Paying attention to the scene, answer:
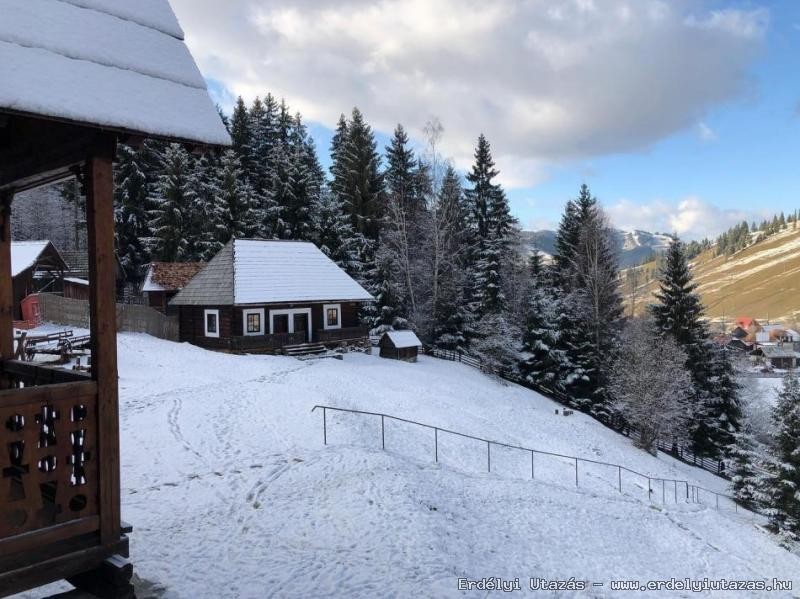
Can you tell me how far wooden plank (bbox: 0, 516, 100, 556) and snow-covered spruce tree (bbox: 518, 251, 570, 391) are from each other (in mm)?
32270

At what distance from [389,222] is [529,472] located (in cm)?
2671

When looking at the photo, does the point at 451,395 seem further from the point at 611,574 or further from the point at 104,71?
the point at 104,71

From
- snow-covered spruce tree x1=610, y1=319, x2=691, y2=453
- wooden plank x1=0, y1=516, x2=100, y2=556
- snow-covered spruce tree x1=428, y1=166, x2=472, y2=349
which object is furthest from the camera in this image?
snow-covered spruce tree x1=428, y1=166, x2=472, y2=349

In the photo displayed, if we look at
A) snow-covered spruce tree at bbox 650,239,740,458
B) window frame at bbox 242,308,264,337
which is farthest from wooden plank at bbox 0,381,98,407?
snow-covered spruce tree at bbox 650,239,740,458

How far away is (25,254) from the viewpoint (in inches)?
1248

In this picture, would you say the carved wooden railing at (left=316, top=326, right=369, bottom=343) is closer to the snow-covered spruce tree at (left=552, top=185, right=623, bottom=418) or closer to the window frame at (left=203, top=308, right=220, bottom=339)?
the window frame at (left=203, top=308, right=220, bottom=339)

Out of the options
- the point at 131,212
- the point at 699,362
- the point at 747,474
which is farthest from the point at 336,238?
the point at 747,474

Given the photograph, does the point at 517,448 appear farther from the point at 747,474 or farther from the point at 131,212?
the point at 131,212

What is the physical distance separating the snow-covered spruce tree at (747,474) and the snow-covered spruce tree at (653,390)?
10.7 ft

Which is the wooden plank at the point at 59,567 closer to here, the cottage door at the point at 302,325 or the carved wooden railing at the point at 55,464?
the carved wooden railing at the point at 55,464

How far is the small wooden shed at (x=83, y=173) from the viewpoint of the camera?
4180 millimetres

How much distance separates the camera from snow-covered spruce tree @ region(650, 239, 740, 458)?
105 ft

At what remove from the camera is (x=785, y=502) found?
68.3ft

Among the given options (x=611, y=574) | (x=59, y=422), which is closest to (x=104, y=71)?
Result: (x=59, y=422)
